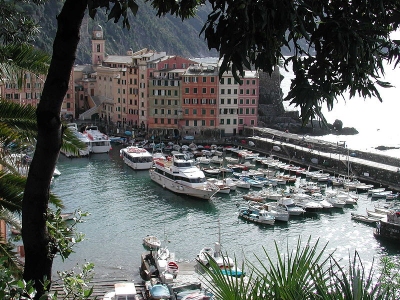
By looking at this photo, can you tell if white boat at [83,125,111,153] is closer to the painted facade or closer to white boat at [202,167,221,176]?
the painted facade

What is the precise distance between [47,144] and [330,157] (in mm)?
36910

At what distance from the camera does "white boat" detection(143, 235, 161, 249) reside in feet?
71.4

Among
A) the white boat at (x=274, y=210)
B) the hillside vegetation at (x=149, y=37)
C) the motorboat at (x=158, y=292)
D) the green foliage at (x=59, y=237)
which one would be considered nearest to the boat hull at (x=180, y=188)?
the white boat at (x=274, y=210)

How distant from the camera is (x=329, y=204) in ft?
94.2

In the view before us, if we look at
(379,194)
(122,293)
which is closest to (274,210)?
(379,194)

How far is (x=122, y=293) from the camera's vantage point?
1652cm

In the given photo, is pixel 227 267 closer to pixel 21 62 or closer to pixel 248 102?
pixel 21 62

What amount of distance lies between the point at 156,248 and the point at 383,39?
19310mm

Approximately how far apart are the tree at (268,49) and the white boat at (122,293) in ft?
44.2

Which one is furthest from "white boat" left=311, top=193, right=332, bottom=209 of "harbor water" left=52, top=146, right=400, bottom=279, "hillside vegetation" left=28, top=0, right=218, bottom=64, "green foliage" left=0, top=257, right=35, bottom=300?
"hillside vegetation" left=28, top=0, right=218, bottom=64

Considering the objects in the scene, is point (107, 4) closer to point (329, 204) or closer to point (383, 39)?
point (383, 39)

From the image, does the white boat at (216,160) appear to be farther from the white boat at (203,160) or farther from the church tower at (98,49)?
the church tower at (98,49)

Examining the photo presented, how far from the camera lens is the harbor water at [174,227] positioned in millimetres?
21516

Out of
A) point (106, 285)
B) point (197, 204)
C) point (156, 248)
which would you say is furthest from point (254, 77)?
point (106, 285)
